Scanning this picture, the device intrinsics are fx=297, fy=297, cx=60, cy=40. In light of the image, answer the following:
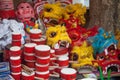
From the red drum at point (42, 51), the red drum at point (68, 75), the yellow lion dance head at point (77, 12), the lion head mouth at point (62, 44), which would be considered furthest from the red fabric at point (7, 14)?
the red drum at point (68, 75)

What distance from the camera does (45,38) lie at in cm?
172

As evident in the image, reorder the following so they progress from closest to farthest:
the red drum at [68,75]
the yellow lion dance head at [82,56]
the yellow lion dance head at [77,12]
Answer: the red drum at [68,75]
the yellow lion dance head at [82,56]
the yellow lion dance head at [77,12]

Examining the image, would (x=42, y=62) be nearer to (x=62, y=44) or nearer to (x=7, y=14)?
(x=62, y=44)

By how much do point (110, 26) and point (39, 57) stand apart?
64cm

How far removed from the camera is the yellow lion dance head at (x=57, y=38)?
1688 mm

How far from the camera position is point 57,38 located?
169cm

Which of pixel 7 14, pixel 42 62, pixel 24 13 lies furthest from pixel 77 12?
pixel 42 62

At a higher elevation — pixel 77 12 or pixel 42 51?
pixel 77 12

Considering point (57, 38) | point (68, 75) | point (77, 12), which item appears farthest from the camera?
point (77, 12)

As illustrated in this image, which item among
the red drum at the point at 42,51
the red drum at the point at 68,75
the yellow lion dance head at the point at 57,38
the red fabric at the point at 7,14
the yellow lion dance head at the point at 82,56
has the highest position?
the red fabric at the point at 7,14

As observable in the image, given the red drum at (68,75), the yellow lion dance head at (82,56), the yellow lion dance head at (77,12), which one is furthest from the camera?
the yellow lion dance head at (77,12)

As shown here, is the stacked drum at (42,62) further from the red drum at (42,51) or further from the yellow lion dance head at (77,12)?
the yellow lion dance head at (77,12)

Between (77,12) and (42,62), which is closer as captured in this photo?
(42,62)

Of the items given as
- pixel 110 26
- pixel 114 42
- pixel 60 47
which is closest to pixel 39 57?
pixel 60 47
